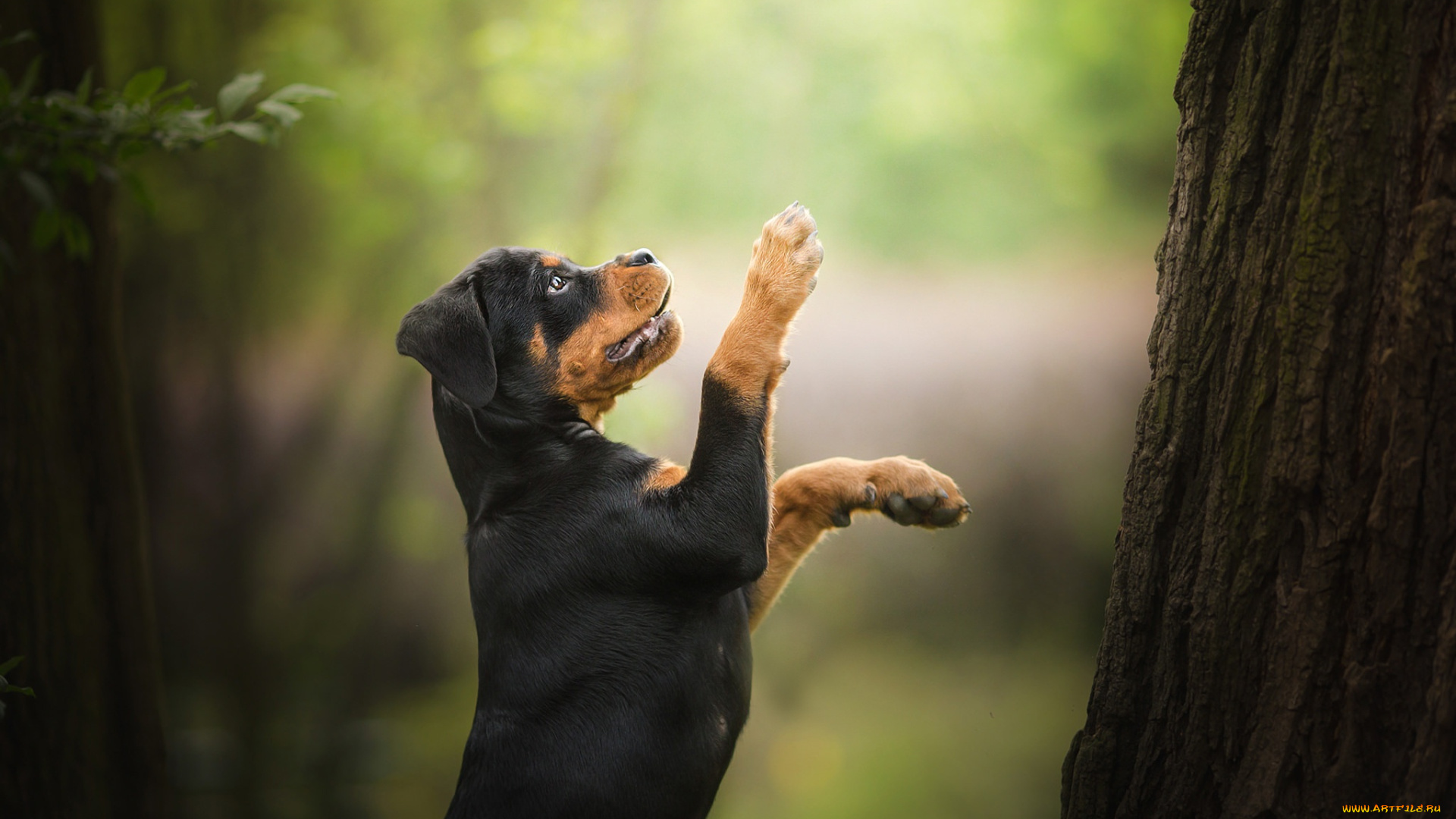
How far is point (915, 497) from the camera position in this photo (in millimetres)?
2656

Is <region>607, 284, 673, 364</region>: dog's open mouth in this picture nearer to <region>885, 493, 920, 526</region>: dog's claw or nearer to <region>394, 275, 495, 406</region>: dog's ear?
<region>394, 275, 495, 406</region>: dog's ear

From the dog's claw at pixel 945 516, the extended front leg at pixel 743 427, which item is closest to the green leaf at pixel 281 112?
the extended front leg at pixel 743 427

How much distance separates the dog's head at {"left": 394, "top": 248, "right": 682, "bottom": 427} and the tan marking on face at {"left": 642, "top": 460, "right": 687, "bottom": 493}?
393mm

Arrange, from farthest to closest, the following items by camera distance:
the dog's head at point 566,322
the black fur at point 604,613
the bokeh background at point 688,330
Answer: the bokeh background at point 688,330
the dog's head at point 566,322
the black fur at point 604,613

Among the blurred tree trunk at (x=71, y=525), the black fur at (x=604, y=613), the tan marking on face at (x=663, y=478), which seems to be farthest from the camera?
the blurred tree trunk at (x=71, y=525)

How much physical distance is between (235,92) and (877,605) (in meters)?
3.83

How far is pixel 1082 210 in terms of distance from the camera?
4.55 metres

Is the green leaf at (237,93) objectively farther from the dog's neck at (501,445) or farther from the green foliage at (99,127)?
the dog's neck at (501,445)

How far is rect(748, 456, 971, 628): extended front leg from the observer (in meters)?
2.67

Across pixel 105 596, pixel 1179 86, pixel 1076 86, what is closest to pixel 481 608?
pixel 1179 86

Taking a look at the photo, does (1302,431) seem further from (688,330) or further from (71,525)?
(71,525)

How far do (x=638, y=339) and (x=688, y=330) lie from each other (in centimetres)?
201

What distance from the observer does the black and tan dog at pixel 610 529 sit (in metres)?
2.37

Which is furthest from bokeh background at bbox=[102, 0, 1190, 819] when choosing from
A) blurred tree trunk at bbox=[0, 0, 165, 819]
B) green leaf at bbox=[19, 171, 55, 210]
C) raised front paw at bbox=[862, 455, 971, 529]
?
green leaf at bbox=[19, 171, 55, 210]
